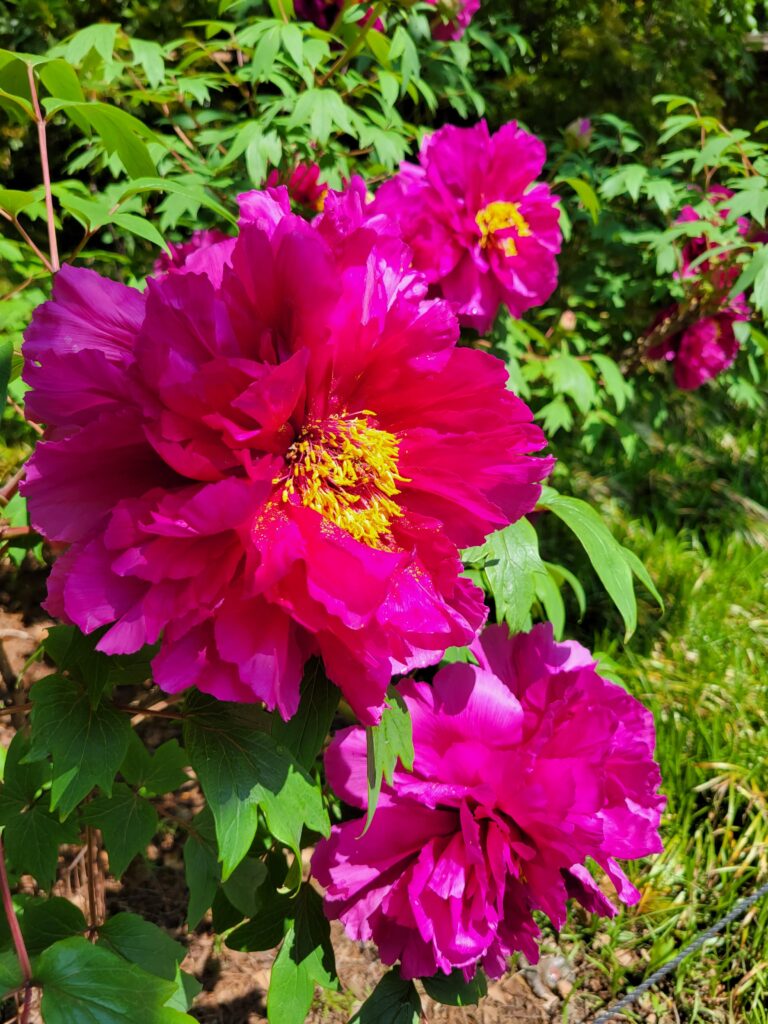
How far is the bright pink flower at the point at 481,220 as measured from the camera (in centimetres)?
157

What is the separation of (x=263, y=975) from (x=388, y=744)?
4.32ft

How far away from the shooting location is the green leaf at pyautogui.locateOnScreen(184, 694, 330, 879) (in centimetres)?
81

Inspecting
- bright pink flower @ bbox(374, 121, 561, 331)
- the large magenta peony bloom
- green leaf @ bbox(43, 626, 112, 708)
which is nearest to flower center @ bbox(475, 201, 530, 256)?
bright pink flower @ bbox(374, 121, 561, 331)

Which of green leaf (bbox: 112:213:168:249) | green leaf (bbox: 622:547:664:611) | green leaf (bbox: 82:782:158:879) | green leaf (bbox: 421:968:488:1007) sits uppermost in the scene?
green leaf (bbox: 112:213:168:249)

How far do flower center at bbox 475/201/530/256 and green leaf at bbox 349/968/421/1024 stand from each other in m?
1.21

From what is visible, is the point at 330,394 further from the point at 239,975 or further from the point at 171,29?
the point at 171,29

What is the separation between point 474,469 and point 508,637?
0.47 m

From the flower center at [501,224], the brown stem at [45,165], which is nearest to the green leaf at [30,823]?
the brown stem at [45,165]

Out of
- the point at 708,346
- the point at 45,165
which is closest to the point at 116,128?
the point at 45,165

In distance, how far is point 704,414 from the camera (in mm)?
4598

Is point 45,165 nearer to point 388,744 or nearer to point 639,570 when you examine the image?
point 388,744

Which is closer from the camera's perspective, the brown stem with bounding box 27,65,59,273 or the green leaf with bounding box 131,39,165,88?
the brown stem with bounding box 27,65,59,273

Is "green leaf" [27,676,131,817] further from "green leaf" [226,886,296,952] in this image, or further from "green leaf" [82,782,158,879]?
"green leaf" [226,886,296,952]

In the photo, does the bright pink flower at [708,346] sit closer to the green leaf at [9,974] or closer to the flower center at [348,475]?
the flower center at [348,475]
